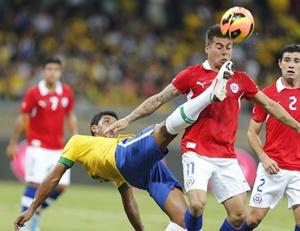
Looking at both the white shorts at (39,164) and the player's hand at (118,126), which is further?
the white shorts at (39,164)

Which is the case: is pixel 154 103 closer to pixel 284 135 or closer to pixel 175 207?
pixel 175 207

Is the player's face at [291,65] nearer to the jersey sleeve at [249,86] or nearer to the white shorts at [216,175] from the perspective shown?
the jersey sleeve at [249,86]

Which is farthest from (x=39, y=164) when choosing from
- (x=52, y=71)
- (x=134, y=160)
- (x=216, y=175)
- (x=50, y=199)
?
(x=216, y=175)

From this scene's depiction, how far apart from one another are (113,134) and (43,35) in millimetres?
14166

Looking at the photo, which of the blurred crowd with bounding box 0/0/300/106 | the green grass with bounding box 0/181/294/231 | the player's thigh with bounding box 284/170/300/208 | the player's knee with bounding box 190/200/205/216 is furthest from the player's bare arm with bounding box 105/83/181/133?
the blurred crowd with bounding box 0/0/300/106

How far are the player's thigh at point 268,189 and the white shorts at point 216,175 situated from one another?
38 cm

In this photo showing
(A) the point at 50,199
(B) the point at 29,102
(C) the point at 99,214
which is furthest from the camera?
(C) the point at 99,214

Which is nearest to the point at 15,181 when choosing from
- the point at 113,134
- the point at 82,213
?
the point at 82,213

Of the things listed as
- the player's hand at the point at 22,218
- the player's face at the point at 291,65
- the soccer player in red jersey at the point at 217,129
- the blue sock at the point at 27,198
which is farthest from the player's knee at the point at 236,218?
the blue sock at the point at 27,198

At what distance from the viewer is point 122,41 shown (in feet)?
79.4

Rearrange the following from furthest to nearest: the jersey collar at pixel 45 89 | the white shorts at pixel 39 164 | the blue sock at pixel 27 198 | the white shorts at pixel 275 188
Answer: the jersey collar at pixel 45 89 → the white shorts at pixel 39 164 → the blue sock at pixel 27 198 → the white shorts at pixel 275 188

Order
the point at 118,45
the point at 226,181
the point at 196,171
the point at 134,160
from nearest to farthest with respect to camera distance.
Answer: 1. the point at 134,160
2. the point at 196,171
3. the point at 226,181
4. the point at 118,45

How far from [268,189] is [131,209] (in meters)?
1.44

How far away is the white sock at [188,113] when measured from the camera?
929 cm
